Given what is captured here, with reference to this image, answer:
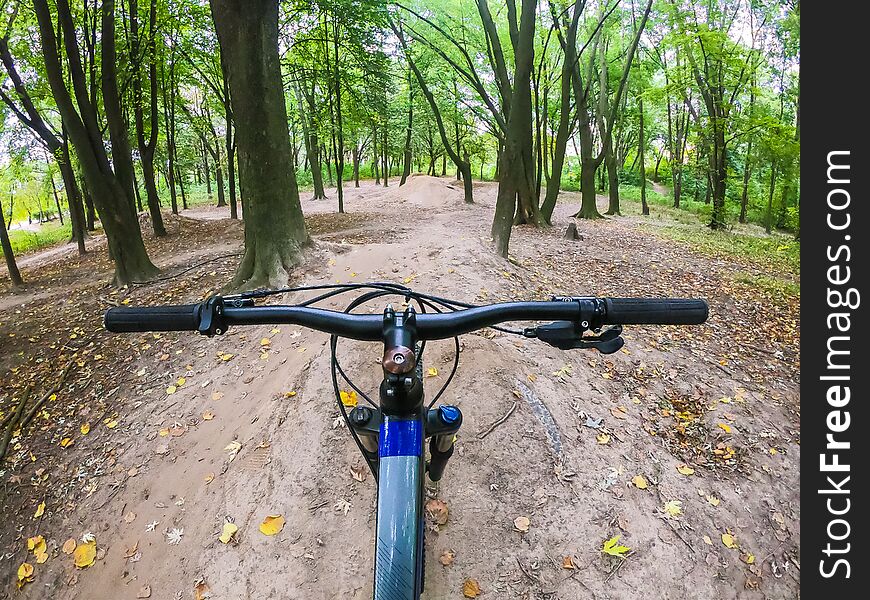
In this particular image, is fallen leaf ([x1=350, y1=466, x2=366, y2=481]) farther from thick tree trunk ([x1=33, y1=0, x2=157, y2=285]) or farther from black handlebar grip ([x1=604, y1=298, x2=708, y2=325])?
thick tree trunk ([x1=33, y1=0, x2=157, y2=285])

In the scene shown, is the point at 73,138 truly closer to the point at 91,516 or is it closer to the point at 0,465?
the point at 0,465

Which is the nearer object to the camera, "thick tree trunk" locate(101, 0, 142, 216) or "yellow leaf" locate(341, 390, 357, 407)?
"yellow leaf" locate(341, 390, 357, 407)

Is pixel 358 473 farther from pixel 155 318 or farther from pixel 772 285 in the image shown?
pixel 772 285

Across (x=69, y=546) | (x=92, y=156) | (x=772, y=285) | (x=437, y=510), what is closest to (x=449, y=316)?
(x=437, y=510)

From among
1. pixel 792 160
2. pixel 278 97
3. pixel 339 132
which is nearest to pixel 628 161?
pixel 792 160

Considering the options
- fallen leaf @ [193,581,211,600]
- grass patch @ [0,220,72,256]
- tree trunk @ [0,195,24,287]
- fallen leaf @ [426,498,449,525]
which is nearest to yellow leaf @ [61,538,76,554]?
fallen leaf @ [193,581,211,600]

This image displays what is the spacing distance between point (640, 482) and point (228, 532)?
9.50 feet

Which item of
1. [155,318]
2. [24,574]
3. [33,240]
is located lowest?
[24,574]

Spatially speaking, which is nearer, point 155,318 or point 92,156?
point 155,318

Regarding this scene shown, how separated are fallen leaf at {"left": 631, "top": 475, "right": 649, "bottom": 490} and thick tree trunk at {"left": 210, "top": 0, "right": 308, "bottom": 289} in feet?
15.2

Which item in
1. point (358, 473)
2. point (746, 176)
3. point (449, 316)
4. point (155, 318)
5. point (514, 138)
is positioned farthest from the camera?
point (746, 176)

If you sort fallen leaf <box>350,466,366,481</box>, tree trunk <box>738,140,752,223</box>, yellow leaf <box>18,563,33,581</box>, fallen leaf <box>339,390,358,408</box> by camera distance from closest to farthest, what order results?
1. fallen leaf <box>350,466,366,481</box>
2. yellow leaf <box>18,563,33,581</box>
3. fallen leaf <box>339,390,358,408</box>
4. tree trunk <box>738,140,752,223</box>

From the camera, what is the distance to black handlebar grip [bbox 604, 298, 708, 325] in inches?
62.3

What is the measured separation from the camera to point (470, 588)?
263 centimetres
